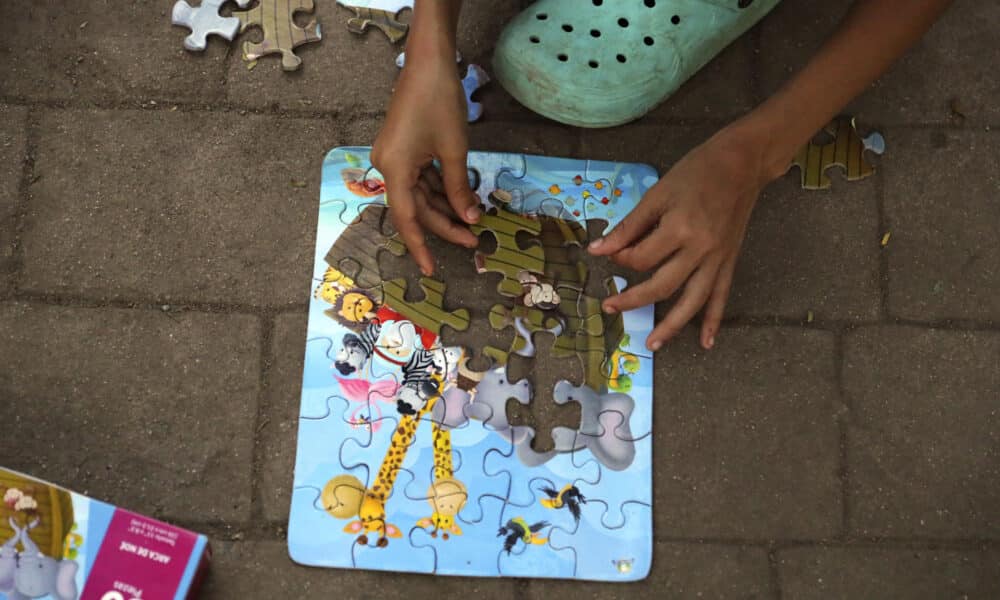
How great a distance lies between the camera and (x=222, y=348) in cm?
141

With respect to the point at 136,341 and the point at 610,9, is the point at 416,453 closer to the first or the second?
the point at 136,341

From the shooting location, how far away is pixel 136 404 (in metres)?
1.39

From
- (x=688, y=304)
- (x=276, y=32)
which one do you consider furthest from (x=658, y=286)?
(x=276, y=32)

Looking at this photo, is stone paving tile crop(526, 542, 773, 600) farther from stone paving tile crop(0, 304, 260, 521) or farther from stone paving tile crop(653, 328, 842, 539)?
stone paving tile crop(0, 304, 260, 521)

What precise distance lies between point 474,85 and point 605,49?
0.79 feet

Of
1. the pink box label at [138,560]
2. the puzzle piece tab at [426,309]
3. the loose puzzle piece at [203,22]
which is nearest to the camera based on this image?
the pink box label at [138,560]

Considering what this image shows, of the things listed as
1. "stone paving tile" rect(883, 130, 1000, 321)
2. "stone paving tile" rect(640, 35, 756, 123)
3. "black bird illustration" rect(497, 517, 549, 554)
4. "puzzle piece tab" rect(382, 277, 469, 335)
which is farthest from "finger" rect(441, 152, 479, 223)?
"stone paving tile" rect(883, 130, 1000, 321)

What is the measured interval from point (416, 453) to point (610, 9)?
80 cm

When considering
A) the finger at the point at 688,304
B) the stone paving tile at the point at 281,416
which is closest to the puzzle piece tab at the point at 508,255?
the finger at the point at 688,304

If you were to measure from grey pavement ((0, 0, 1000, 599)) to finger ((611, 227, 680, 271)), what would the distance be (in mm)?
194

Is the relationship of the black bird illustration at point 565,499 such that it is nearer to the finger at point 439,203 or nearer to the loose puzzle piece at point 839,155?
the finger at point 439,203

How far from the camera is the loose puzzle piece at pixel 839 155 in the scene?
58.5 inches

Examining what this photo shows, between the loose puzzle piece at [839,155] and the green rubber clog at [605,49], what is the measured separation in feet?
0.85

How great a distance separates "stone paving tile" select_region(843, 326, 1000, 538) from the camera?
1.40 meters
